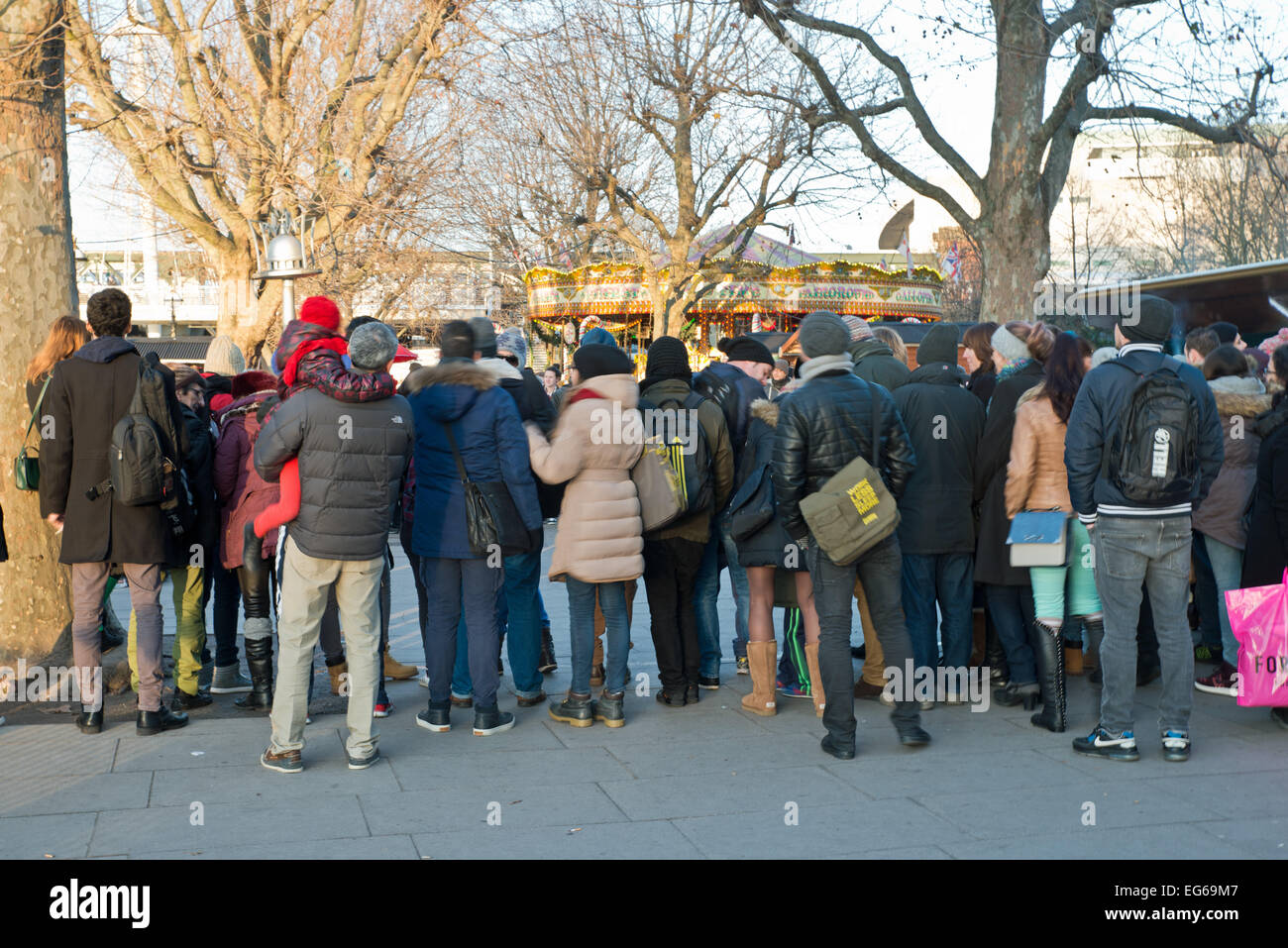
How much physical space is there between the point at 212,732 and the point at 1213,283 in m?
9.79

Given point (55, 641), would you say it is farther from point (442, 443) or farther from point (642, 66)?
point (642, 66)

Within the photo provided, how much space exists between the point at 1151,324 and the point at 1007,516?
1250 millimetres

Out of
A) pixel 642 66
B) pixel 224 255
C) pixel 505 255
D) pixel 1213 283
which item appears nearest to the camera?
pixel 1213 283

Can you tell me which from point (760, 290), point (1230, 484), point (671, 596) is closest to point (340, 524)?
point (671, 596)

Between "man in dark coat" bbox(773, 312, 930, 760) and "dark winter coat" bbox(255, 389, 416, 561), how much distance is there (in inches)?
69.2

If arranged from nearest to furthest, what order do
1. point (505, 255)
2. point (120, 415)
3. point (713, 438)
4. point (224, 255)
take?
1. point (120, 415)
2. point (713, 438)
3. point (224, 255)
4. point (505, 255)

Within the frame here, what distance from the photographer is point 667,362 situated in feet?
21.2

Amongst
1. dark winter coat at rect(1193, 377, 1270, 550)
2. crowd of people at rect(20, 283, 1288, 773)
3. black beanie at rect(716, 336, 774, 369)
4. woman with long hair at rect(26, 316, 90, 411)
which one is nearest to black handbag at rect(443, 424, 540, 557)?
crowd of people at rect(20, 283, 1288, 773)

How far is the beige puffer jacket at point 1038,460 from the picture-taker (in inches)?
237

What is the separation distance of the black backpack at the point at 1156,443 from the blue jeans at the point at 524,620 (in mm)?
2835

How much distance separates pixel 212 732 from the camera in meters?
5.94

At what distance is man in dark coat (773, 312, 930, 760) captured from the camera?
5.54m

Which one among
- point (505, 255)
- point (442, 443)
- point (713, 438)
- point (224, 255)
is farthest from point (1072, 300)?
point (505, 255)

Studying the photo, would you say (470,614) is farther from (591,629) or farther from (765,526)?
(765,526)
